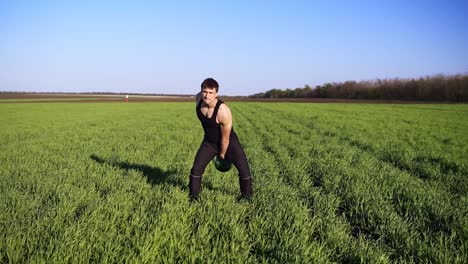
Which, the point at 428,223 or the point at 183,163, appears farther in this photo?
the point at 183,163

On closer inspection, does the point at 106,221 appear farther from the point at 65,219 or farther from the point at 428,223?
the point at 428,223

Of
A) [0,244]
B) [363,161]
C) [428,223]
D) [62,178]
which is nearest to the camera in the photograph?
[0,244]

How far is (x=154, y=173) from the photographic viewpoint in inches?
308

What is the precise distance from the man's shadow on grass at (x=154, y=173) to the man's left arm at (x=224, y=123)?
1.55 m

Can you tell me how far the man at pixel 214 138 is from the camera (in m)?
5.04

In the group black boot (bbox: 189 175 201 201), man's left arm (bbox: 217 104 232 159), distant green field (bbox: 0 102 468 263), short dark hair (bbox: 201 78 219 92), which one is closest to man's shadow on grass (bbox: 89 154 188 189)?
distant green field (bbox: 0 102 468 263)

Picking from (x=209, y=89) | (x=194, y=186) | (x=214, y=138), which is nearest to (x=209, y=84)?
(x=209, y=89)

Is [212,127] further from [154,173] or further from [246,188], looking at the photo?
[154,173]

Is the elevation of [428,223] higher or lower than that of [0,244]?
lower

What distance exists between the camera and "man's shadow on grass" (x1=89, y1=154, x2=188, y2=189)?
6.92 m

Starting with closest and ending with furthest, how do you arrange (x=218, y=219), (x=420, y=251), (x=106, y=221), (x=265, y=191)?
(x=420, y=251), (x=106, y=221), (x=218, y=219), (x=265, y=191)

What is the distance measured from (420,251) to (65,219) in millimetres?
4246

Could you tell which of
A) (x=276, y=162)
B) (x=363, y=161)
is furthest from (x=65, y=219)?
(x=363, y=161)

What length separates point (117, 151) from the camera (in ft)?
36.2
